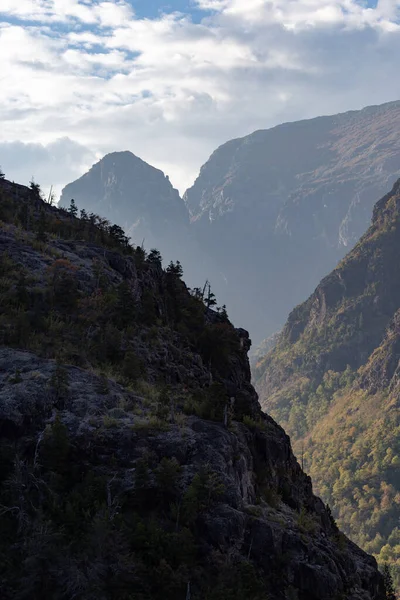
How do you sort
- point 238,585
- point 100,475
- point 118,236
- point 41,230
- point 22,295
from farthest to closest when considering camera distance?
point 118,236
point 41,230
point 22,295
point 100,475
point 238,585

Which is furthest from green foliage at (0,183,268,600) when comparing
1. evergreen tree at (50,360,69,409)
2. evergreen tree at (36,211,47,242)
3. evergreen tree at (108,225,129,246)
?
evergreen tree at (108,225,129,246)

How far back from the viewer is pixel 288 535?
26.7 meters

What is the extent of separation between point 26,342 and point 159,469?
13.1 metres

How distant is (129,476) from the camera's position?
2598 cm

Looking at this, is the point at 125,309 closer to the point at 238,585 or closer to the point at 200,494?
the point at 200,494

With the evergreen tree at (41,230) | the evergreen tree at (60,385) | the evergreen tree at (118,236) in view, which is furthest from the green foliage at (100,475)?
the evergreen tree at (118,236)

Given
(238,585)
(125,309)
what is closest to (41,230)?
(125,309)

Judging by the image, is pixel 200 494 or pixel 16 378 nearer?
pixel 200 494

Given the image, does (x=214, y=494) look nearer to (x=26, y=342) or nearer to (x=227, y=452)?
(x=227, y=452)

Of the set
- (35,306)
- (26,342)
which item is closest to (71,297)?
(35,306)

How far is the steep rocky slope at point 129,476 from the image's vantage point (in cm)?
2205

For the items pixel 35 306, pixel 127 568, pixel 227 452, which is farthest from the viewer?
pixel 35 306

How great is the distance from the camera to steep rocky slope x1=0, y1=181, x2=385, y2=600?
22.0 metres

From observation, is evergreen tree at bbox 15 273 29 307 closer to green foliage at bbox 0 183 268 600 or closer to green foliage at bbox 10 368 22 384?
green foliage at bbox 0 183 268 600
